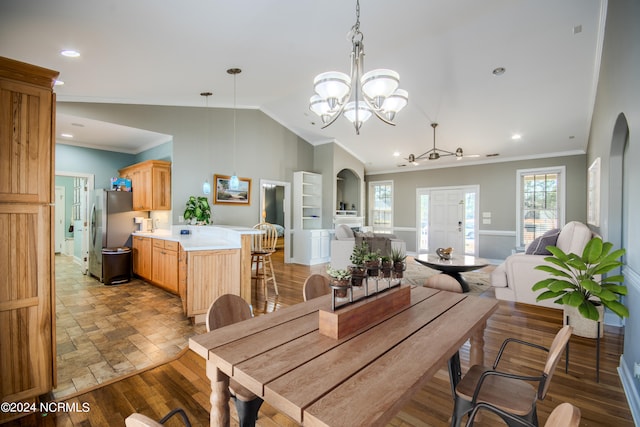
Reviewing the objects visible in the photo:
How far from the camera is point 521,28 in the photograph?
3527 millimetres

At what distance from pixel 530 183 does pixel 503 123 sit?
2287 millimetres

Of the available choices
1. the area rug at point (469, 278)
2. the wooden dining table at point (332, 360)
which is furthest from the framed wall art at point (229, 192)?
the wooden dining table at point (332, 360)

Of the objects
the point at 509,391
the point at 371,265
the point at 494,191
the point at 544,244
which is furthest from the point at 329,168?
the point at 509,391

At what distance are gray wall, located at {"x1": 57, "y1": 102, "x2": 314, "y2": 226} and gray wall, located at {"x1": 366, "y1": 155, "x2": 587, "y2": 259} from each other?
3.80 meters

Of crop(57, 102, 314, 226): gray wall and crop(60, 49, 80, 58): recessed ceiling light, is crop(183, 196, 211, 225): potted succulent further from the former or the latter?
crop(60, 49, 80, 58): recessed ceiling light

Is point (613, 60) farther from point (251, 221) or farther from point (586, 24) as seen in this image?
point (251, 221)

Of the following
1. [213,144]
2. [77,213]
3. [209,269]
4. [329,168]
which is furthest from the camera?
[329,168]

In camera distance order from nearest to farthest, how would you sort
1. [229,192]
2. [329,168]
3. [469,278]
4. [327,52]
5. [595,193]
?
[327,52] < [595,193] < [469,278] < [229,192] < [329,168]

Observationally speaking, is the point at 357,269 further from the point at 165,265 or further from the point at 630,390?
the point at 165,265

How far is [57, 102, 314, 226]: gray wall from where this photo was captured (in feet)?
16.4

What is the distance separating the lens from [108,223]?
17.1 feet

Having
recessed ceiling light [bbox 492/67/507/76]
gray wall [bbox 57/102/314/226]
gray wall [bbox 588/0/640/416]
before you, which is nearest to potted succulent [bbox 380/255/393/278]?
gray wall [bbox 588/0/640/416]

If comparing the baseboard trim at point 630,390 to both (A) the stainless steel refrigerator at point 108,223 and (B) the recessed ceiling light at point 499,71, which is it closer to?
(B) the recessed ceiling light at point 499,71

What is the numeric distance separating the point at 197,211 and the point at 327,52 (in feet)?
11.1
